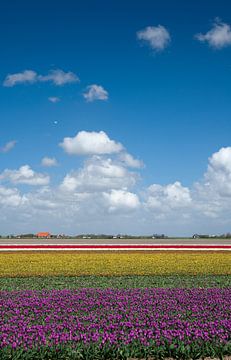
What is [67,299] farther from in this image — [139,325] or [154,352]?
[154,352]

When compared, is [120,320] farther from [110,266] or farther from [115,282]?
[110,266]

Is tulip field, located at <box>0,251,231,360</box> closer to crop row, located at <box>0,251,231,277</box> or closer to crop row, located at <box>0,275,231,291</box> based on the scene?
crop row, located at <box>0,275,231,291</box>

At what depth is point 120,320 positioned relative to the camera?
11.3 metres

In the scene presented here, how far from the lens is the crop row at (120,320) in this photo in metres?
9.13

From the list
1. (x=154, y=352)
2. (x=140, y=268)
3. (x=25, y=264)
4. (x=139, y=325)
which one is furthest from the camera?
(x=25, y=264)

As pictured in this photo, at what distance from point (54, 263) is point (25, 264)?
179 centimetres

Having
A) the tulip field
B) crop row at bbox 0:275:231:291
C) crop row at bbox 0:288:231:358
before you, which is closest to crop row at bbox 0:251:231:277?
crop row at bbox 0:275:231:291

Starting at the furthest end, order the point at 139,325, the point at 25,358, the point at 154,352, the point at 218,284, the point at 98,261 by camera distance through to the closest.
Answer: the point at 98,261 → the point at 218,284 → the point at 139,325 → the point at 154,352 → the point at 25,358


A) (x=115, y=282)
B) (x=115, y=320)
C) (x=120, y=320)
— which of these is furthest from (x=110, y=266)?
(x=115, y=320)

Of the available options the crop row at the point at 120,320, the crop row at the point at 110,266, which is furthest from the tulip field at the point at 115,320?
the crop row at the point at 110,266

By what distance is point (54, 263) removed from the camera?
93.8 ft

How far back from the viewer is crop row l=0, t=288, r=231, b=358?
9.13m

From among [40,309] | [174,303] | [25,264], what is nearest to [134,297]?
[174,303]

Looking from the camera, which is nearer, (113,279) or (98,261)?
(113,279)
